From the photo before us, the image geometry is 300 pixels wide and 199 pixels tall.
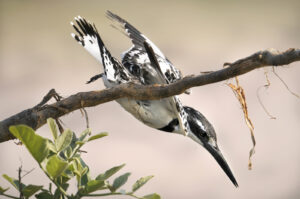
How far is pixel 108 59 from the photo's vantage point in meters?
0.98

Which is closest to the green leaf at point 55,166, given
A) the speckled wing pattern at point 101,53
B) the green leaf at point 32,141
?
the green leaf at point 32,141

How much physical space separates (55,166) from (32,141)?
26 mm

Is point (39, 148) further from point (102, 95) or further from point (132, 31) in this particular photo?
point (132, 31)

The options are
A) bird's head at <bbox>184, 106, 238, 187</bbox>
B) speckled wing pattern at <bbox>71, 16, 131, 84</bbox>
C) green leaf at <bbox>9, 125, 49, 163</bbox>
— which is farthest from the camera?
bird's head at <bbox>184, 106, 238, 187</bbox>

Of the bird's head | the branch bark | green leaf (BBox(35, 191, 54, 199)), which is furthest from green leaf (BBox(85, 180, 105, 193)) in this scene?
the bird's head

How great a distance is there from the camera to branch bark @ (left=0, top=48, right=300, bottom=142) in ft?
1.73

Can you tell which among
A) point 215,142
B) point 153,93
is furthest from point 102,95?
point 215,142

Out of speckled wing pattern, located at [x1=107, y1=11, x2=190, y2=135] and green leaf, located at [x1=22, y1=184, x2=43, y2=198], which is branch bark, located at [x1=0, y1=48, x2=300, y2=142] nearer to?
speckled wing pattern, located at [x1=107, y1=11, x2=190, y2=135]

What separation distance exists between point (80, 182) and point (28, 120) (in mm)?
332

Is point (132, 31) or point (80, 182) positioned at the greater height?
point (132, 31)

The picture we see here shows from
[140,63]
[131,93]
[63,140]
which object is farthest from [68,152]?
[140,63]

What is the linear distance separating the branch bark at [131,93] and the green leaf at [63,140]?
0.70ft

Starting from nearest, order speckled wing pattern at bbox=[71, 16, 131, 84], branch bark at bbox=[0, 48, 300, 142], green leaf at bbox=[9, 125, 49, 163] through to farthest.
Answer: green leaf at bbox=[9, 125, 49, 163] → branch bark at bbox=[0, 48, 300, 142] → speckled wing pattern at bbox=[71, 16, 131, 84]

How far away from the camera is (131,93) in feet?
2.38
